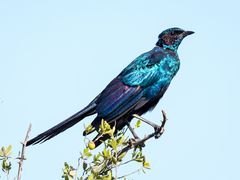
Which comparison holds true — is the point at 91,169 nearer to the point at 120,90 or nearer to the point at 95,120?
the point at 95,120

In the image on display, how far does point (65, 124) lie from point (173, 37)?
2865 mm

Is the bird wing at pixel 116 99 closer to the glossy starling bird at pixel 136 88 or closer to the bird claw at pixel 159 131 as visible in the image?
the glossy starling bird at pixel 136 88

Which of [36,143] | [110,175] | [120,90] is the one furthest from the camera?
[120,90]

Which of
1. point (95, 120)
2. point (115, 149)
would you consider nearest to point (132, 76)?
point (95, 120)

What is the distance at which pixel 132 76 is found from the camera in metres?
7.31

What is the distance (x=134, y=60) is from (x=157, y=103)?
82cm

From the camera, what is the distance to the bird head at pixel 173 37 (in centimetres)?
819

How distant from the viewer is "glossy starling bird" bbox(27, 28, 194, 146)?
21.5ft

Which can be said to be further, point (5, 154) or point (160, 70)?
point (160, 70)

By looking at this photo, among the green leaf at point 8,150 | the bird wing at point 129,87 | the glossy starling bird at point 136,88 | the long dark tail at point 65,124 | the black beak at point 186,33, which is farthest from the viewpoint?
the black beak at point 186,33

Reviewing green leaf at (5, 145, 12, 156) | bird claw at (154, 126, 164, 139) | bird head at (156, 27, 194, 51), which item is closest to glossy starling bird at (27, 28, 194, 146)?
bird head at (156, 27, 194, 51)

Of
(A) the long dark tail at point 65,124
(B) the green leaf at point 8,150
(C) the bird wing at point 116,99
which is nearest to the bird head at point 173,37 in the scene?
(C) the bird wing at point 116,99

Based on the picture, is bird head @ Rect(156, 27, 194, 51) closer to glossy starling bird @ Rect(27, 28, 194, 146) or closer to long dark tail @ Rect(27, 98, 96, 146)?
glossy starling bird @ Rect(27, 28, 194, 146)

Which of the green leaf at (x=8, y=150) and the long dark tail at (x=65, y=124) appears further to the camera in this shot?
the long dark tail at (x=65, y=124)
